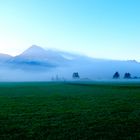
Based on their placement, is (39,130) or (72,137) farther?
(39,130)

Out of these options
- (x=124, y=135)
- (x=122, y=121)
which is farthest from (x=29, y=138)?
(x=122, y=121)

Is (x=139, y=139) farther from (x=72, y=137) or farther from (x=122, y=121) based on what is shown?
(x=122, y=121)

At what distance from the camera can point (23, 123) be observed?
50.7 ft

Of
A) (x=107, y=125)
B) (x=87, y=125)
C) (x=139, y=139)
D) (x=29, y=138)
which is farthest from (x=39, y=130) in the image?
(x=139, y=139)

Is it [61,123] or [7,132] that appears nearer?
[7,132]

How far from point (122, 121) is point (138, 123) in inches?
44.1

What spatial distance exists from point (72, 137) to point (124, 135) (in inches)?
94.9

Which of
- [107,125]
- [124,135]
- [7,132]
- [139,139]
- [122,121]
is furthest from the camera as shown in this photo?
[122,121]

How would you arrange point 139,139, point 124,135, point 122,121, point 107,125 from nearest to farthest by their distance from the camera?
point 139,139 → point 124,135 → point 107,125 → point 122,121

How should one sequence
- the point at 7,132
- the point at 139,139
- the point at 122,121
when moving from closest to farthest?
the point at 139,139
the point at 7,132
the point at 122,121

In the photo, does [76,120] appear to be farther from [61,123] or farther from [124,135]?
[124,135]

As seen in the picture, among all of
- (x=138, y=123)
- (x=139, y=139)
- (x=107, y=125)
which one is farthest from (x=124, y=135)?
(x=138, y=123)

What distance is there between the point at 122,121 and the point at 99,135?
4.21m

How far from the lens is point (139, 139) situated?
37.9 ft
